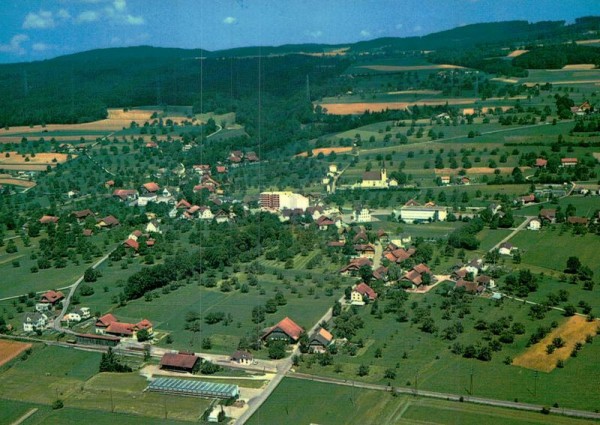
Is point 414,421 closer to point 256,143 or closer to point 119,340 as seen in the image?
point 119,340

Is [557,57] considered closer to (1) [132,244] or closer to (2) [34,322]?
(1) [132,244]

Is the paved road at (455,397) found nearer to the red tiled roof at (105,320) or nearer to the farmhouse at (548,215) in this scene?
the red tiled roof at (105,320)

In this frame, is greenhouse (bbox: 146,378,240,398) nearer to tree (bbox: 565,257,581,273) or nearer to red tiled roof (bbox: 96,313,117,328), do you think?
red tiled roof (bbox: 96,313,117,328)

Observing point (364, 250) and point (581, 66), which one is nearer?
point (364, 250)

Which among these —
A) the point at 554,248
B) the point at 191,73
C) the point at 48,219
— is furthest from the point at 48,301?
the point at 191,73

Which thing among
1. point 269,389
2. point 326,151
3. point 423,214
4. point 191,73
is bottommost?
point 269,389

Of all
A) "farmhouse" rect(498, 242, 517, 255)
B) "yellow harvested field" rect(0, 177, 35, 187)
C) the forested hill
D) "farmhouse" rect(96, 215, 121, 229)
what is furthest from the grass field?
the forested hill

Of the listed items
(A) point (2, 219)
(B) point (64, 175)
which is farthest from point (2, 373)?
(B) point (64, 175)
